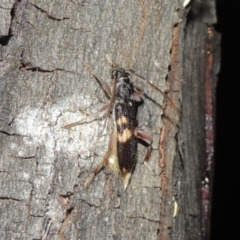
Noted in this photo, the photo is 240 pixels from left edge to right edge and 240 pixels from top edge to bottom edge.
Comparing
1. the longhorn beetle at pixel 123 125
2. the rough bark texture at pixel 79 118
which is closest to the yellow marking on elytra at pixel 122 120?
the longhorn beetle at pixel 123 125

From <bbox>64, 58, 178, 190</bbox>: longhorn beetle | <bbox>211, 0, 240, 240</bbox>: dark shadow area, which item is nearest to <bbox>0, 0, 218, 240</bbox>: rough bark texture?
<bbox>64, 58, 178, 190</bbox>: longhorn beetle

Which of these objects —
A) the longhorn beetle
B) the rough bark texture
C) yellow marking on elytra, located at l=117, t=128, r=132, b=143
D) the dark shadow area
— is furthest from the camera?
the dark shadow area

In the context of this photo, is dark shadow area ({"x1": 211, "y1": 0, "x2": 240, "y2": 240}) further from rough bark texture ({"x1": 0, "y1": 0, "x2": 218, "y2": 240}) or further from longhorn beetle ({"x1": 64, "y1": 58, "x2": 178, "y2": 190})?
longhorn beetle ({"x1": 64, "y1": 58, "x2": 178, "y2": 190})

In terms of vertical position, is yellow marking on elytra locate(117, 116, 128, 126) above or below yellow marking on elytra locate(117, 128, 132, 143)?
above

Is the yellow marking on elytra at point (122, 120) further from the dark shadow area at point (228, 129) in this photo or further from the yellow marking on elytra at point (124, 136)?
the dark shadow area at point (228, 129)

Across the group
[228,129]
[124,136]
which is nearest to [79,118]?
[124,136]

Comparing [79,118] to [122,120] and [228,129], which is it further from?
[228,129]
